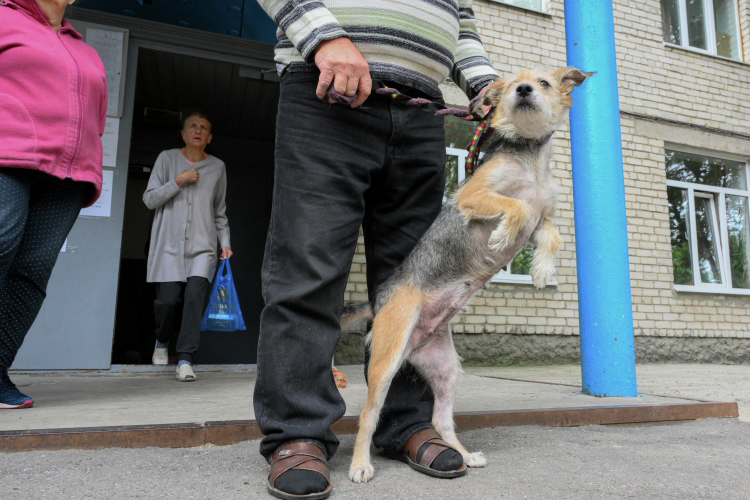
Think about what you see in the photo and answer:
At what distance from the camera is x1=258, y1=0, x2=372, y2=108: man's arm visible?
1645 mm

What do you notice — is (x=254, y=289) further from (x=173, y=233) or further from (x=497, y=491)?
(x=497, y=491)

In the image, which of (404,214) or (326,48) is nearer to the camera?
(326,48)

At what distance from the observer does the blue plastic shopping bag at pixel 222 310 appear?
445 cm

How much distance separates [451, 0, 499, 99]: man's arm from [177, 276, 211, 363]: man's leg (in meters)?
2.89

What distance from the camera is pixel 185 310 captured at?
14.1ft

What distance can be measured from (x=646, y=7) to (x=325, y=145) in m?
8.21

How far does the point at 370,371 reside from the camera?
1952mm

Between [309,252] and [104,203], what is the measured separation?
12.3 ft

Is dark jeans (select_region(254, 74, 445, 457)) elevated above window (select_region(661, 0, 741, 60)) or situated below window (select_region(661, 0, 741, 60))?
below

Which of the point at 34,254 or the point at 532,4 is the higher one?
the point at 532,4

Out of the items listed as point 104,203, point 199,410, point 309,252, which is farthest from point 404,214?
point 104,203

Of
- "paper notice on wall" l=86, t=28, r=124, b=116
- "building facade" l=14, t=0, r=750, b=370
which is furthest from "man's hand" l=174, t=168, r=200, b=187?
"paper notice on wall" l=86, t=28, r=124, b=116

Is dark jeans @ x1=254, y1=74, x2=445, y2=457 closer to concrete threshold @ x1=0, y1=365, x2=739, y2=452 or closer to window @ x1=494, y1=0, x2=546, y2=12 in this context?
concrete threshold @ x1=0, y1=365, x2=739, y2=452

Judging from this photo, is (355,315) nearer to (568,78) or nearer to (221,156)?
(568,78)
